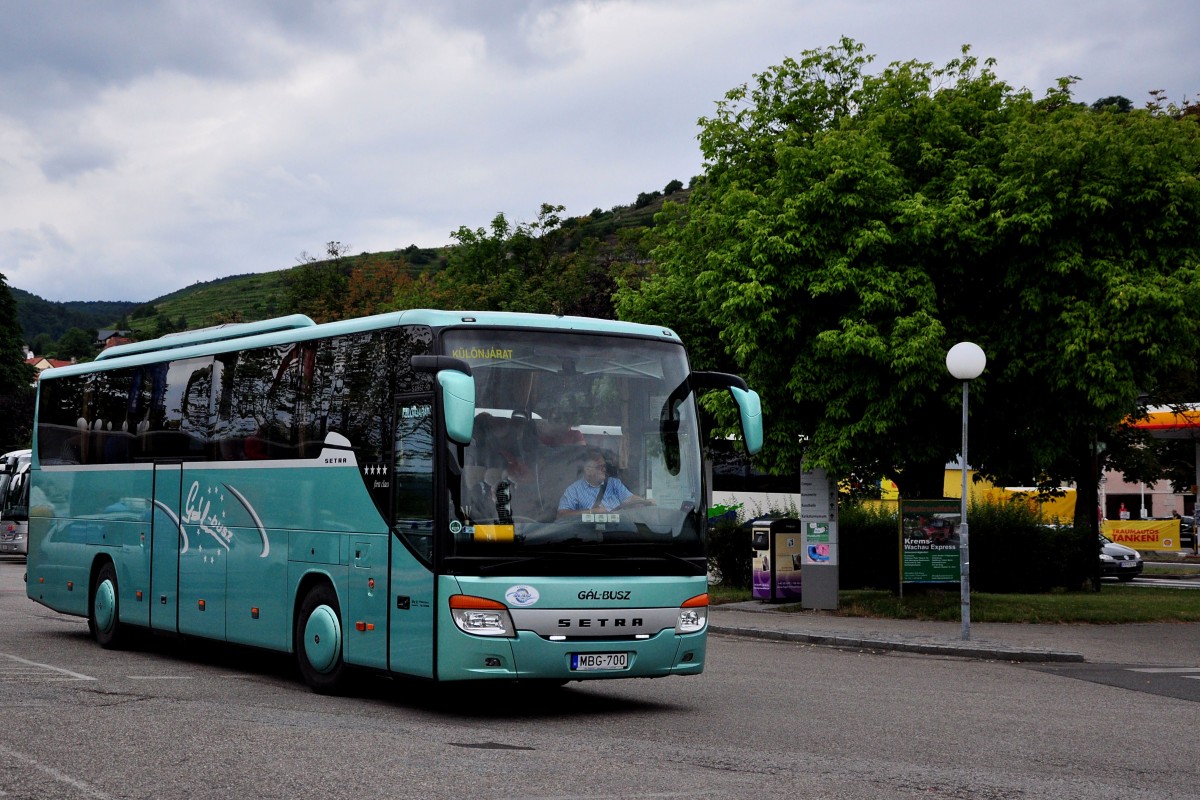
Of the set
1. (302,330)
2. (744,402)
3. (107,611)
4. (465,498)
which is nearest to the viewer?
(465,498)

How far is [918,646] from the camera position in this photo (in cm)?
1892

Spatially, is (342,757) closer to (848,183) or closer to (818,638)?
(818,638)

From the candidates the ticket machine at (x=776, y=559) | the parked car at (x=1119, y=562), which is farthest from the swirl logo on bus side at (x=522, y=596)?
the parked car at (x=1119, y=562)

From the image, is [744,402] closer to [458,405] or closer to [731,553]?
[458,405]

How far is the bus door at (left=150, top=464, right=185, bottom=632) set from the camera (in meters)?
15.4

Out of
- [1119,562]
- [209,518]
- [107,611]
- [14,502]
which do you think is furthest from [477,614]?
[14,502]

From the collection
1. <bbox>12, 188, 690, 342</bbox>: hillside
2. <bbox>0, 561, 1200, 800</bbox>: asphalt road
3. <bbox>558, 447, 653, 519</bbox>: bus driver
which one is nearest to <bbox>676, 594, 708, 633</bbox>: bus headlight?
<bbox>0, 561, 1200, 800</bbox>: asphalt road

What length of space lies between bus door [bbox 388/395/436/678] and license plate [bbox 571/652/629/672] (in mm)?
1109

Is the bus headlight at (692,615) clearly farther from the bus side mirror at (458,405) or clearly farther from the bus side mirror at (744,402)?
the bus side mirror at (458,405)

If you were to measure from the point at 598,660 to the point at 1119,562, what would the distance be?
30341 mm

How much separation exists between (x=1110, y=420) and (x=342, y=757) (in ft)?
56.3

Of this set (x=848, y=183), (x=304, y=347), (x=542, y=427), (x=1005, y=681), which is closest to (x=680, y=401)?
(x=542, y=427)

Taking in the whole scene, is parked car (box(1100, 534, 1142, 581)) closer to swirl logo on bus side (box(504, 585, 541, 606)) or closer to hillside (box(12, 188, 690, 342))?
swirl logo on bus side (box(504, 585, 541, 606))

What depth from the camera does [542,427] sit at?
37.0ft
